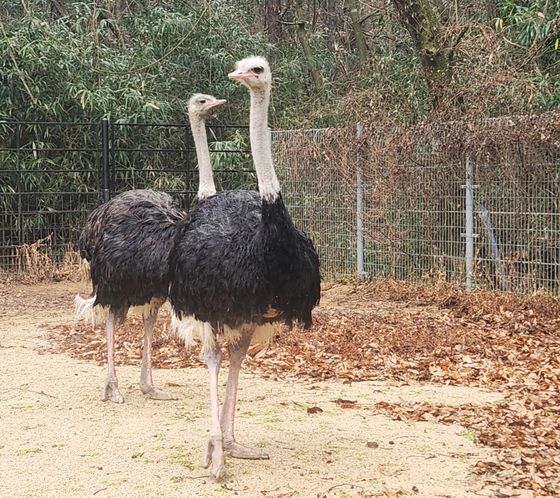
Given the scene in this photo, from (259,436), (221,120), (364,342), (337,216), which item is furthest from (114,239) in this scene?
(221,120)

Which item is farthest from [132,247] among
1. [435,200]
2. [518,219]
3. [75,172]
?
[75,172]

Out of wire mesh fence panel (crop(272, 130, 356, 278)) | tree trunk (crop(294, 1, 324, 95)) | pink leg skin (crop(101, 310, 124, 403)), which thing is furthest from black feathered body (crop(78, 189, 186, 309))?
tree trunk (crop(294, 1, 324, 95))

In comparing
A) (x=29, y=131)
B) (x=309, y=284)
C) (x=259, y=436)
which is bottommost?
(x=259, y=436)

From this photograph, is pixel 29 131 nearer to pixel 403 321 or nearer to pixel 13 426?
pixel 403 321

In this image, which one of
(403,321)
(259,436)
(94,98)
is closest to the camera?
(259,436)

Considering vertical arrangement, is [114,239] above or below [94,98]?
below

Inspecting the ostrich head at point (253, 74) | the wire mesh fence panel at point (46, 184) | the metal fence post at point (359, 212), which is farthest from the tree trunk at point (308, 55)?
the ostrich head at point (253, 74)

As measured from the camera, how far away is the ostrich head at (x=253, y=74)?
4.73 metres

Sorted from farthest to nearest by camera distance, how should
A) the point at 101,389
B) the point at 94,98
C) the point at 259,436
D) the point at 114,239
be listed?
the point at 94,98 → the point at 101,389 → the point at 114,239 → the point at 259,436

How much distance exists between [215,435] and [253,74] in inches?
69.9

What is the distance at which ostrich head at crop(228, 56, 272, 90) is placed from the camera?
15.5ft

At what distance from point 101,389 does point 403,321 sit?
11.2ft

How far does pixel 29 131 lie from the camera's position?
13391 mm

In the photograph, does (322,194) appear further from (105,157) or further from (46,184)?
(46,184)
